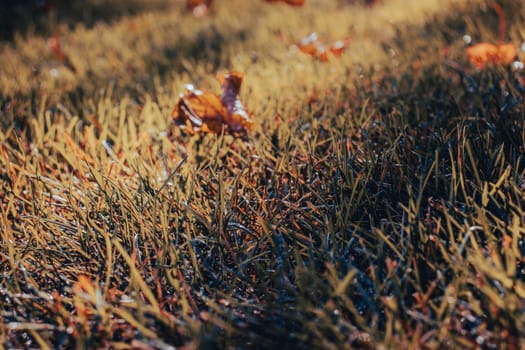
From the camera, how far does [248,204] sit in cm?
95

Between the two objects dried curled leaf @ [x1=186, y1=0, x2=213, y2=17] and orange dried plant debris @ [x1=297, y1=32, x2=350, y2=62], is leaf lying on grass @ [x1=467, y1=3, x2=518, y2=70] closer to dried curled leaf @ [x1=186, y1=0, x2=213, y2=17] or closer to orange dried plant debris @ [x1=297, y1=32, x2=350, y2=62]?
orange dried plant debris @ [x1=297, y1=32, x2=350, y2=62]

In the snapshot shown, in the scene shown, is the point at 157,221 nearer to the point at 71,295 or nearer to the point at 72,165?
the point at 71,295

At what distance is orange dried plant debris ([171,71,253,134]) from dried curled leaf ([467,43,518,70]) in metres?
0.85

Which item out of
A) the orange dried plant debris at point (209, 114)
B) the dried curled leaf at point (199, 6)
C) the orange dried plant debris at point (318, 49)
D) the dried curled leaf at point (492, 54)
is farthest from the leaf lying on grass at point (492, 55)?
the dried curled leaf at point (199, 6)

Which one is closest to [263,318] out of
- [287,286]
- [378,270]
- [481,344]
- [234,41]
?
[287,286]

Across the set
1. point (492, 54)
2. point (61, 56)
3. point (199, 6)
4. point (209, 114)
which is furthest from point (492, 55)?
point (199, 6)

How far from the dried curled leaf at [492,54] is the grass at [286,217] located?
47 millimetres

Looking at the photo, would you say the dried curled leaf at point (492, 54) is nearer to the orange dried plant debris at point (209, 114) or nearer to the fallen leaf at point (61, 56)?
the orange dried plant debris at point (209, 114)

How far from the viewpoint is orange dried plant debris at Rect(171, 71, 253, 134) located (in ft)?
4.29

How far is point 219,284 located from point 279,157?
0.41 m

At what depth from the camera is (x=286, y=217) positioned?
0.95 m

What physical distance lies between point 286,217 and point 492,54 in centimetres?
111

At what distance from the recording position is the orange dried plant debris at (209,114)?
51.5 inches

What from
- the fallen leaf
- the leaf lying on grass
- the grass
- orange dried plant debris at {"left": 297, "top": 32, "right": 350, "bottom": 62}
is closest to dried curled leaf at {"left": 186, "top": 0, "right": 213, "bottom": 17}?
the fallen leaf
